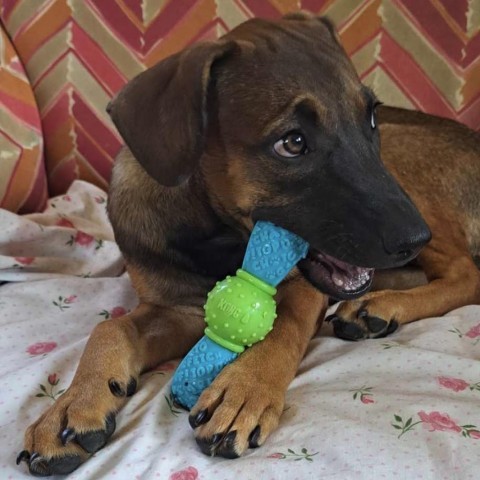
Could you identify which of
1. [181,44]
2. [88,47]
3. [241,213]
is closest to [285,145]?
[241,213]

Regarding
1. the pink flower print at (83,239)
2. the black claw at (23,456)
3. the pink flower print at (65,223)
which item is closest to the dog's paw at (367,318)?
the black claw at (23,456)

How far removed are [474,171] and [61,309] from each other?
1455 millimetres

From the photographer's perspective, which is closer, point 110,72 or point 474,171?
point 474,171

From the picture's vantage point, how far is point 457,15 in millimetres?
2918

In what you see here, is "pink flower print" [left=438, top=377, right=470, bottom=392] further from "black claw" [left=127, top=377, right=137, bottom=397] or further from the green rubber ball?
"black claw" [left=127, top=377, right=137, bottom=397]

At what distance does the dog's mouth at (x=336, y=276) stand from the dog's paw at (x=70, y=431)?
55 centimetres

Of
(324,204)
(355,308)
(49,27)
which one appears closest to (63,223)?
(49,27)

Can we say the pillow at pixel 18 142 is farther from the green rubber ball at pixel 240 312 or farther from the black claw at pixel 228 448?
the black claw at pixel 228 448

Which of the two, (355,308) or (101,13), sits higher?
(101,13)

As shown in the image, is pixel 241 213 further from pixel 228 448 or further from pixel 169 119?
pixel 228 448

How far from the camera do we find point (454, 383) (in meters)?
1.72

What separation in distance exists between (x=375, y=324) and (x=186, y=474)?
0.78m

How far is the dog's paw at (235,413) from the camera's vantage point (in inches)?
57.9

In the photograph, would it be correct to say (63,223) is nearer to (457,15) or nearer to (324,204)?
(324,204)
